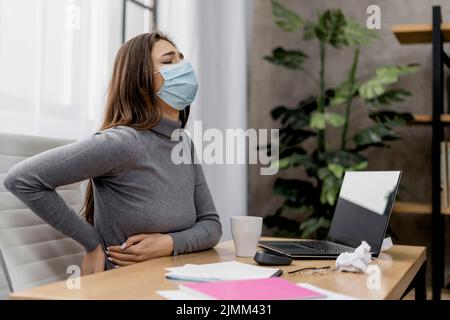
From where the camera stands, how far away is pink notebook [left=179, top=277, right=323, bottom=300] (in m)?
0.70

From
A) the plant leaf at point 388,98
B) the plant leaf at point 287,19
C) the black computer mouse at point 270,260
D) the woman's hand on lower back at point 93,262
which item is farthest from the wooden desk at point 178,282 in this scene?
the plant leaf at point 287,19

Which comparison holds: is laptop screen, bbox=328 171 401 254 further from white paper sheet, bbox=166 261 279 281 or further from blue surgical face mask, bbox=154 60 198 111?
blue surgical face mask, bbox=154 60 198 111

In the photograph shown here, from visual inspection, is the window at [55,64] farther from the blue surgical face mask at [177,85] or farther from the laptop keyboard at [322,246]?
the laptop keyboard at [322,246]

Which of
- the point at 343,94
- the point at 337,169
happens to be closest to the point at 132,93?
the point at 337,169

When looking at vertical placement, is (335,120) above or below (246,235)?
above

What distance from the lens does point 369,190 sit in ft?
4.20

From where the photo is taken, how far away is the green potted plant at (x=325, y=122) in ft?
7.89

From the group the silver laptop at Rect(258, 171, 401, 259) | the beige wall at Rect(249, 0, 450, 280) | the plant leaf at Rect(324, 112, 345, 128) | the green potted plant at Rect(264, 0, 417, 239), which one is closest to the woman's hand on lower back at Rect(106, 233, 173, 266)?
the silver laptop at Rect(258, 171, 401, 259)

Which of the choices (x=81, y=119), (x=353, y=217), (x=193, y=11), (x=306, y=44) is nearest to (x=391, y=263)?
(x=353, y=217)

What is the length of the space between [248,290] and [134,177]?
1.76ft

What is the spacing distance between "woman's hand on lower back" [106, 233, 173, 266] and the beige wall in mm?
1790

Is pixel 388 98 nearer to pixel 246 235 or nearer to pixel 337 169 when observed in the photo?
pixel 337 169

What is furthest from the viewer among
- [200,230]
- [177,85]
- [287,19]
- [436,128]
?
[287,19]

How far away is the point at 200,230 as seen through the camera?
1.25 metres
